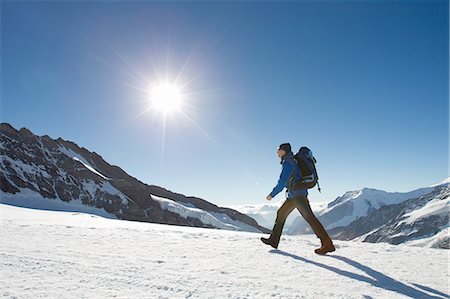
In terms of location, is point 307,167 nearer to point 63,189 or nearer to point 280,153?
point 280,153

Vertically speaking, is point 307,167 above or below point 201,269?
above

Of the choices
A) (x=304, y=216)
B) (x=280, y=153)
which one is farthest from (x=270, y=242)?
(x=280, y=153)

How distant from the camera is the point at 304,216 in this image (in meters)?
7.05

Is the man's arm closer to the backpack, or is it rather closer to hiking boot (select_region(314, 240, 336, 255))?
the backpack

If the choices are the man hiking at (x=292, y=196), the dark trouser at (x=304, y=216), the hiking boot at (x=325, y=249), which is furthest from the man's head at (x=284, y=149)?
the hiking boot at (x=325, y=249)

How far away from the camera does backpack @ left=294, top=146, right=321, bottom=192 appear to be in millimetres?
6930

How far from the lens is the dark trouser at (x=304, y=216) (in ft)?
22.2

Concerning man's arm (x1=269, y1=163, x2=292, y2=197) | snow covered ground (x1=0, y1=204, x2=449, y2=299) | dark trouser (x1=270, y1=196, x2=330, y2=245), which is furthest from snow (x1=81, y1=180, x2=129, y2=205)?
man's arm (x1=269, y1=163, x2=292, y2=197)

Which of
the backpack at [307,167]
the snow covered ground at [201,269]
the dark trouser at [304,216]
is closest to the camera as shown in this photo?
the snow covered ground at [201,269]

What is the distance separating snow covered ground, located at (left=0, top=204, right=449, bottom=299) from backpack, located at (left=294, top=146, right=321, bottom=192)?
60.8 inches

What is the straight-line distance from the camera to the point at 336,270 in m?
5.16

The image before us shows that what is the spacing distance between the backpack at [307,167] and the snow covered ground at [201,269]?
1.55 meters

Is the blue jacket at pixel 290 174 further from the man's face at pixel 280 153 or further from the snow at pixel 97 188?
the snow at pixel 97 188

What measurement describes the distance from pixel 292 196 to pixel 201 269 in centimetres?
304
